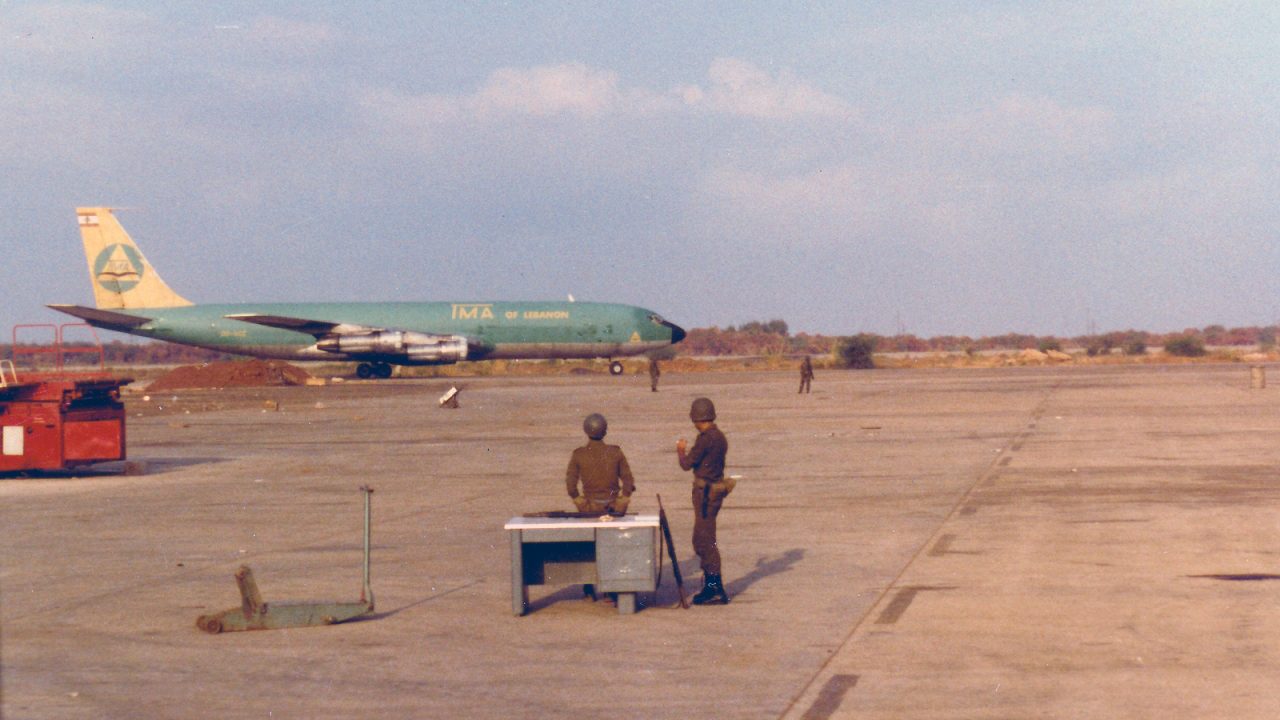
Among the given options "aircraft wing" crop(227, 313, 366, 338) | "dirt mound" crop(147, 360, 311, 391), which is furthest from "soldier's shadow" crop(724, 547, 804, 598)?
"dirt mound" crop(147, 360, 311, 391)

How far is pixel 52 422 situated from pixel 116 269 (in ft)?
143

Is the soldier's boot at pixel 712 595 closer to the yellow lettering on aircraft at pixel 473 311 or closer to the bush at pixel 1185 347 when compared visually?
the yellow lettering on aircraft at pixel 473 311

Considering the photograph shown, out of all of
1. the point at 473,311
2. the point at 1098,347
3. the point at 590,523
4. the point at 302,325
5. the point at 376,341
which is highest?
the point at 473,311

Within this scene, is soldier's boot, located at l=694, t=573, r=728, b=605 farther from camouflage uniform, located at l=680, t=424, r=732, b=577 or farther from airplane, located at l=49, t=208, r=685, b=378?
airplane, located at l=49, t=208, r=685, b=378

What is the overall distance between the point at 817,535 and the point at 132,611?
7313 millimetres

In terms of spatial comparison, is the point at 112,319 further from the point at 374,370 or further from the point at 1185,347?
the point at 1185,347

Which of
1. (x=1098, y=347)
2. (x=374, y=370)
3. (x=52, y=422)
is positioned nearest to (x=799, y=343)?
(x=1098, y=347)

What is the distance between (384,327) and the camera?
216 ft

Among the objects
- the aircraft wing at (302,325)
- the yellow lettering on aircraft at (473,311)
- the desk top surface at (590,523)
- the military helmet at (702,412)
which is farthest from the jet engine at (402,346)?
the desk top surface at (590,523)

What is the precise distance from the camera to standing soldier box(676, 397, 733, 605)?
11.1 meters

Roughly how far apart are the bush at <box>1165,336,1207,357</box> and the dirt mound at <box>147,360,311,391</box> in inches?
2547

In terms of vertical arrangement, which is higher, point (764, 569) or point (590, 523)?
point (590, 523)

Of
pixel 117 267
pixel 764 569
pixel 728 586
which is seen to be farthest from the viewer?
pixel 117 267

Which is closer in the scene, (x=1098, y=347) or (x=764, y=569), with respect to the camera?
(x=764, y=569)
